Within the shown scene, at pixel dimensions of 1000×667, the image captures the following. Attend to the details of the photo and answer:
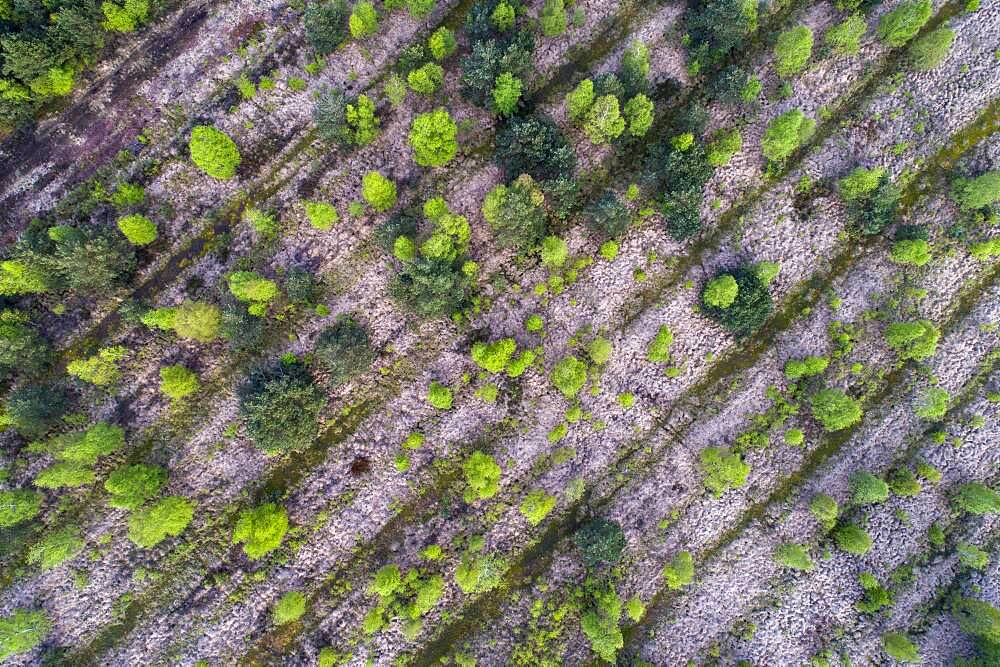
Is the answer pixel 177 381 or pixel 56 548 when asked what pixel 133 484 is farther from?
pixel 177 381

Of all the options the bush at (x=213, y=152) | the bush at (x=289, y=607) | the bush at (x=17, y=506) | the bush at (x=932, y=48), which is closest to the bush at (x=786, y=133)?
the bush at (x=932, y=48)

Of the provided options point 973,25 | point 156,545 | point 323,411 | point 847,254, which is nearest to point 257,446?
point 323,411

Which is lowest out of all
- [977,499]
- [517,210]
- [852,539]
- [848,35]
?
[852,539]

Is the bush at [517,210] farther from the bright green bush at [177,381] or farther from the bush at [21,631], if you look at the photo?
the bush at [21,631]

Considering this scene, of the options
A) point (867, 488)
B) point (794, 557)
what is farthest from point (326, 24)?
point (867, 488)

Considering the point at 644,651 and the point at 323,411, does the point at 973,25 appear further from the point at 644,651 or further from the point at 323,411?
the point at 323,411

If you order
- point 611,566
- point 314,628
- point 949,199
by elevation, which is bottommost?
point 314,628
